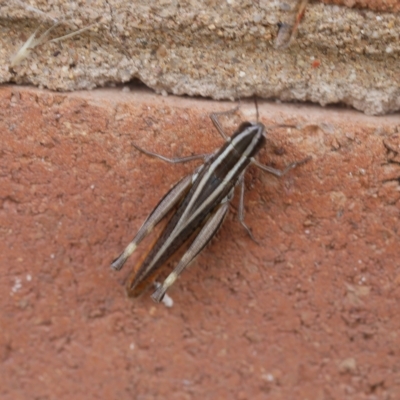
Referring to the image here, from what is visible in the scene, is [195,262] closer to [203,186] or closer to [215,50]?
[203,186]

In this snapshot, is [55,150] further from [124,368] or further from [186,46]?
[124,368]

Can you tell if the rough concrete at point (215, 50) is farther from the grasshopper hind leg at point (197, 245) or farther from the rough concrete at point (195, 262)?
the grasshopper hind leg at point (197, 245)

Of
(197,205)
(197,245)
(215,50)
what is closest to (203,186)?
(197,205)

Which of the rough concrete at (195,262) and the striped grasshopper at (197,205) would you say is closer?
the rough concrete at (195,262)

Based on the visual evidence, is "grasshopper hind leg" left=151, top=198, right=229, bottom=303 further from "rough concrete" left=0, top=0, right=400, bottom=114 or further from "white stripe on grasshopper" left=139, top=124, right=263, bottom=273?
"rough concrete" left=0, top=0, right=400, bottom=114

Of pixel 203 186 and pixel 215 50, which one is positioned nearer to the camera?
pixel 215 50

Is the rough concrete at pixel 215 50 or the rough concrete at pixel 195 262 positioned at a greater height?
the rough concrete at pixel 215 50

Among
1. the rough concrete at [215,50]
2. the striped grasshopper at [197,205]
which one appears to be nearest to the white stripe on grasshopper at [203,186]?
the striped grasshopper at [197,205]
